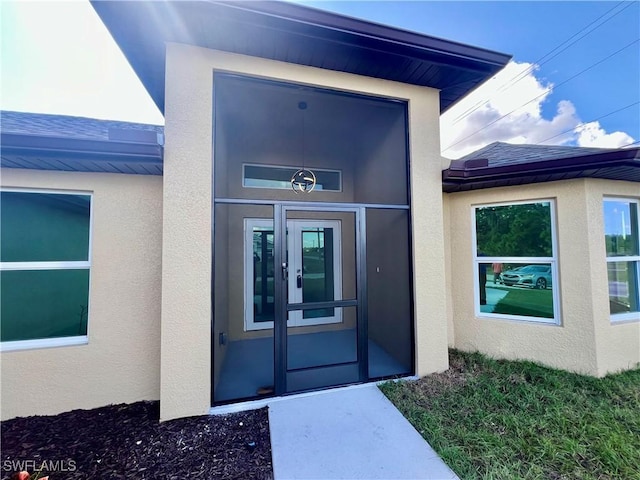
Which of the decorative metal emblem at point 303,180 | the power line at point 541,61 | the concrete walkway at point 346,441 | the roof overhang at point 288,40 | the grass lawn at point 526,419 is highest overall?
the power line at point 541,61

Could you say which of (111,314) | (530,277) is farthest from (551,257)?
(111,314)

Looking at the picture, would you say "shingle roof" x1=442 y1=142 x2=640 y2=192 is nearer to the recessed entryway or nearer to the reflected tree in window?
the reflected tree in window

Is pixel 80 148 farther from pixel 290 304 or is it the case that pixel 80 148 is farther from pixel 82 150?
pixel 290 304

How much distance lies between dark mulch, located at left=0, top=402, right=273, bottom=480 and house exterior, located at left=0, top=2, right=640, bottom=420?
188mm

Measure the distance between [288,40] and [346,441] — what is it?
408cm

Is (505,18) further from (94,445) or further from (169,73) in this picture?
(94,445)

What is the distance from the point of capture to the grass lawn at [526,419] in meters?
2.12

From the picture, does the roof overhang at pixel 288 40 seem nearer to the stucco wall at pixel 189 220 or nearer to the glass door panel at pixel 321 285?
the stucco wall at pixel 189 220

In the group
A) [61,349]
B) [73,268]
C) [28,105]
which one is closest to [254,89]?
[73,268]

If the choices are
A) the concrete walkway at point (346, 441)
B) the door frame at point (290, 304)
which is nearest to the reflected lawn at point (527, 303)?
the door frame at point (290, 304)

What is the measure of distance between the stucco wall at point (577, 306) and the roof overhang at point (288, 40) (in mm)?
2191

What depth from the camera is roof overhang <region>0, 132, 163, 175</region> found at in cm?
252

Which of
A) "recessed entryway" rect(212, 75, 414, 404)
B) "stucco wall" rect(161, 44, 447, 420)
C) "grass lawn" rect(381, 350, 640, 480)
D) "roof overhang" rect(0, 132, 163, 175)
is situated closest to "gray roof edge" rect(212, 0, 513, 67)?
"stucco wall" rect(161, 44, 447, 420)

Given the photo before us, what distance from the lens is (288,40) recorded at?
110 inches
